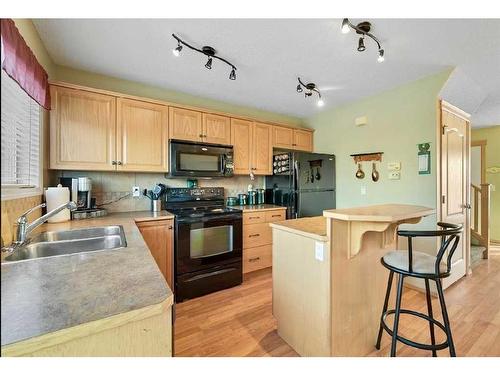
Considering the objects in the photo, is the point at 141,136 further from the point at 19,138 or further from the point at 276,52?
the point at 276,52

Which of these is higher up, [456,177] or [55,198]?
[456,177]

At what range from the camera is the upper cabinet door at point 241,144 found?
320 centimetres

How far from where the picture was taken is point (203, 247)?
2590mm

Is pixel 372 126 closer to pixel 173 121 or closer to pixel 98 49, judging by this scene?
pixel 173 121

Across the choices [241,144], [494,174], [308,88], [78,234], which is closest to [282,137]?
[241,144]

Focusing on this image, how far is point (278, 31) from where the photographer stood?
181 centimetres

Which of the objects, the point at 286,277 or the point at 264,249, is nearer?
the point at 286,277

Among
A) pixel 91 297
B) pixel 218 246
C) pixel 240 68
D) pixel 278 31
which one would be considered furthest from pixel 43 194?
pixel 278 31

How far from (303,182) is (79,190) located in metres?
2.60

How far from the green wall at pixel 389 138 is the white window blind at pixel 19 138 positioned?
136 inches

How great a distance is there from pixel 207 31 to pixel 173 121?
116cm

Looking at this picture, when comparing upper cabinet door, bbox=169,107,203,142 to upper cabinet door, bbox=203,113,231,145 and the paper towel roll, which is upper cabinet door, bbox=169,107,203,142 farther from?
the paper towel roll

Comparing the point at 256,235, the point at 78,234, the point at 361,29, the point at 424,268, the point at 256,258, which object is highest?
the point at 361,29

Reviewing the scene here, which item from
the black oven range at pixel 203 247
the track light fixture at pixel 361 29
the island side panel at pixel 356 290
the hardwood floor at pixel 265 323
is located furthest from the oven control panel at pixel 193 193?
the track light fixture at pixel 361 29
